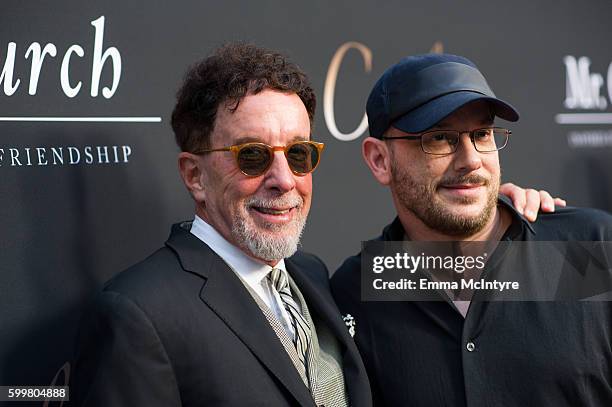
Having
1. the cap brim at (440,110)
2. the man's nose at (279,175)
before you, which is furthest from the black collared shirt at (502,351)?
the man's nose at (279,175)

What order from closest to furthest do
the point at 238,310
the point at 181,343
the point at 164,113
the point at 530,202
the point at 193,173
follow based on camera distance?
the point at 181,343, the point at 238,310, the point at 193,173, the point at 530,202, the point at 164,113

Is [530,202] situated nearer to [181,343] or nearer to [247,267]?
[247,267]

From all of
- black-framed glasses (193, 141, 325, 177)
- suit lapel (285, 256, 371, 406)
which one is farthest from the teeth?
suit lapel (285, 256, 371, 406)

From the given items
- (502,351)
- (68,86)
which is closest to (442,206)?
(502,351)

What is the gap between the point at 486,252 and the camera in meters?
2.39

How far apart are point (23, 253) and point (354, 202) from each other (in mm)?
1326

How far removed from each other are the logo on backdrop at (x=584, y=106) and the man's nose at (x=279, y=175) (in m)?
1.79

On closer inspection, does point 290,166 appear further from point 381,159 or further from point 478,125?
point 478,125

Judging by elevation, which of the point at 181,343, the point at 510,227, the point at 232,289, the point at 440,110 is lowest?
the point at 181,343

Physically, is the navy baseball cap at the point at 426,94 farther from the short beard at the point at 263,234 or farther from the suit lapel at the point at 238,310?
the suit lapel at the point at 238,310

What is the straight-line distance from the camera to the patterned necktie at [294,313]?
208 centimetres

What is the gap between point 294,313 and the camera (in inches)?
84.9

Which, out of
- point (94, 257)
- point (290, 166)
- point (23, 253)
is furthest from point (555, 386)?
point (23, 253)

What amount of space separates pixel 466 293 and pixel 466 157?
431mm
